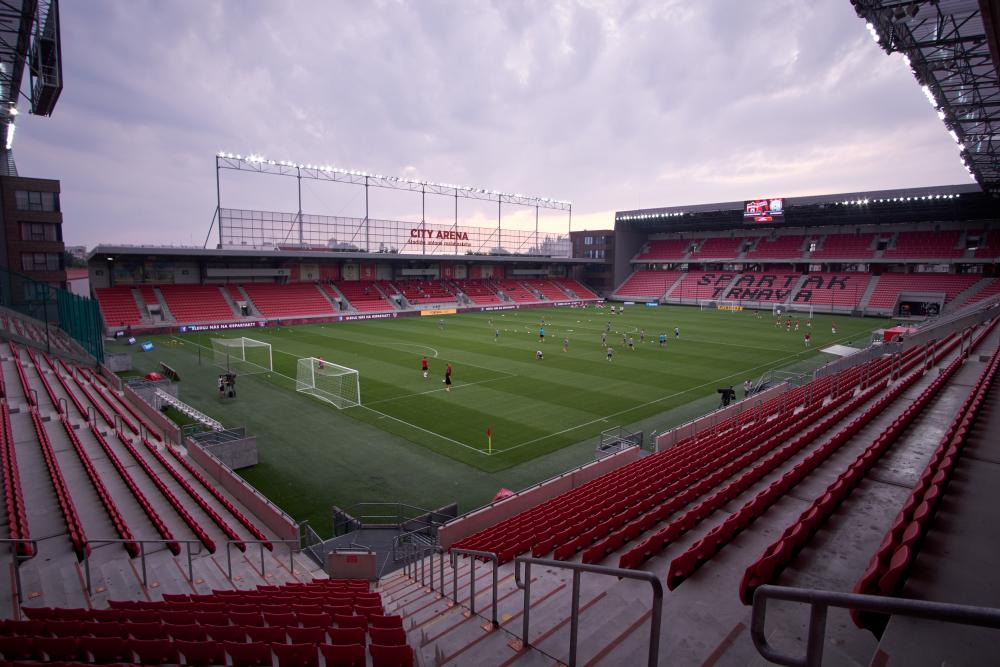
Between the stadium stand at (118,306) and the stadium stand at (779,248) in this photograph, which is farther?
the stadium stand at (779,248)

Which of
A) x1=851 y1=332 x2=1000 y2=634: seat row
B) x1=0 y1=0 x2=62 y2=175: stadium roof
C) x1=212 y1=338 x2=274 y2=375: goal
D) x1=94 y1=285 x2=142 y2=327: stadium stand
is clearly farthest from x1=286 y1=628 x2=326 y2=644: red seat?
x1=94 y1=285 x2=142 y2=327: stadium stand

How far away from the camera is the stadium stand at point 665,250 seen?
87.0 m

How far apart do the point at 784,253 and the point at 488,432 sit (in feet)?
234

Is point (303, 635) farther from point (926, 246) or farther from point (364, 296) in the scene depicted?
point (926, 246)

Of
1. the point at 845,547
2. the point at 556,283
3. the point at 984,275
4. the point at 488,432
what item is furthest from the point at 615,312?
the point at 845,547

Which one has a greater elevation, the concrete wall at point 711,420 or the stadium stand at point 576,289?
the stadium stand at point 576,289

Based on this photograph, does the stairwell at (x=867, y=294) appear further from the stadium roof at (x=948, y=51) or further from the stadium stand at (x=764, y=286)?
the stadium roof at (x=948, y=51)

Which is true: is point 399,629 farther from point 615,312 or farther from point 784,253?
point 784,253

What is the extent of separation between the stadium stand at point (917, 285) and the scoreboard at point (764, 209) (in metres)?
14.9

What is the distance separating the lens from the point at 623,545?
864 centimetres

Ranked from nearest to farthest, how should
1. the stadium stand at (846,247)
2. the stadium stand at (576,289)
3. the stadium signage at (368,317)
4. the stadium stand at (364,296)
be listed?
the stadium signage at (368,317) → the stadium stand at (364,296) → the stadium stand at (846,247) → the stadium stand at (576,289)

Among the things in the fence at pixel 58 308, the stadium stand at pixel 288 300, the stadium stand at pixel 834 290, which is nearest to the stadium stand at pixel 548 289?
the stadium stand at pixel 288 300

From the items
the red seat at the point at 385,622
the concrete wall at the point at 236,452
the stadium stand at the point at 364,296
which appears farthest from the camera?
the stadium stand at the point at 364,296

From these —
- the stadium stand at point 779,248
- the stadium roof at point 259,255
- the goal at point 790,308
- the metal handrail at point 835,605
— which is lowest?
the metal handrail at point 835,605
